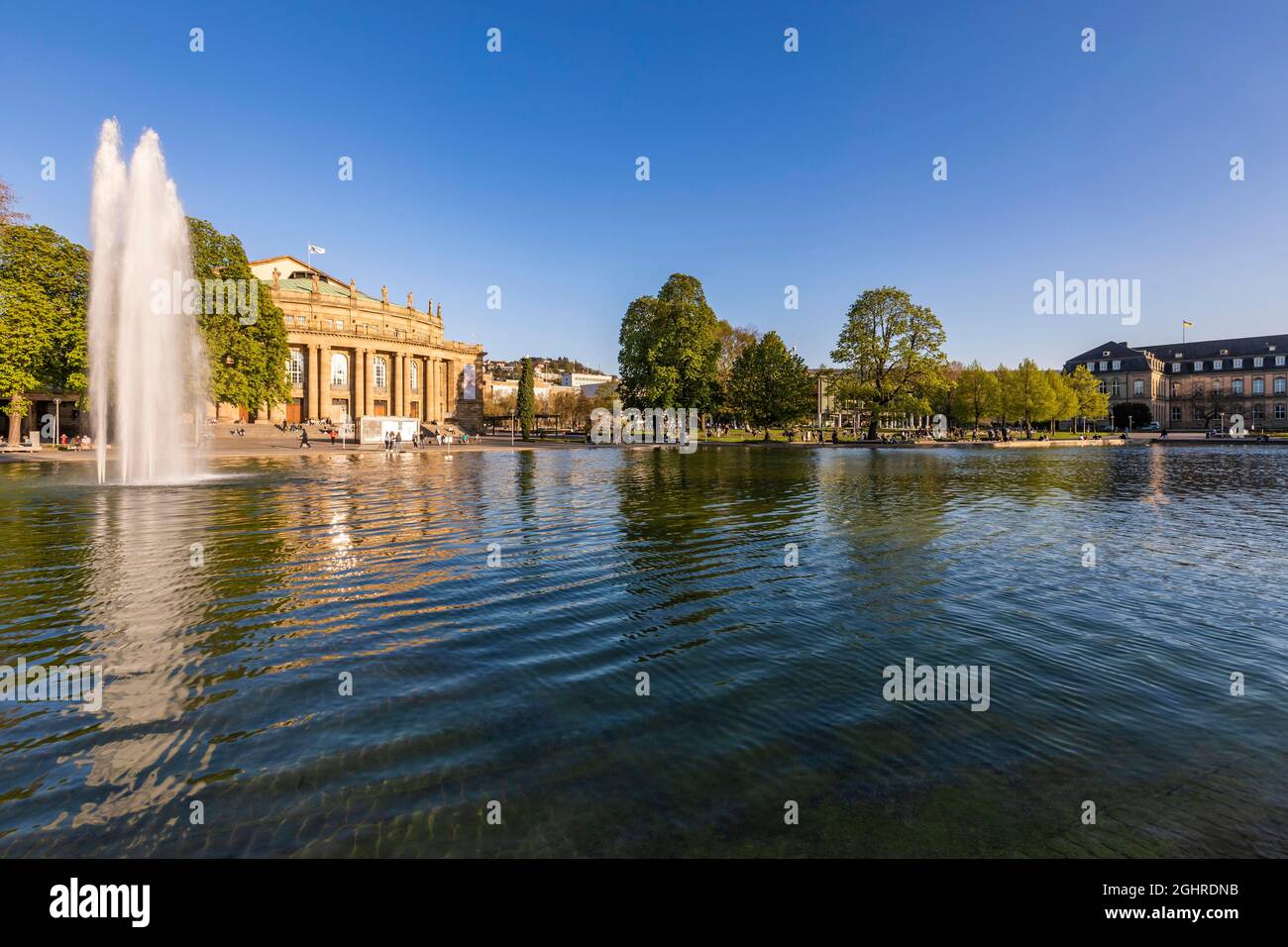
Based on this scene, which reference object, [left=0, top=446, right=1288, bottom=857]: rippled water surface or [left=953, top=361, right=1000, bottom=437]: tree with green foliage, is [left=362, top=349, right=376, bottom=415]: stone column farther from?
[left=953, top=361, right=1000, bottom=437]: tree with green foliage

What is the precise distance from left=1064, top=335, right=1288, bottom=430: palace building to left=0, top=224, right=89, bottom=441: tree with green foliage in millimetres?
155948

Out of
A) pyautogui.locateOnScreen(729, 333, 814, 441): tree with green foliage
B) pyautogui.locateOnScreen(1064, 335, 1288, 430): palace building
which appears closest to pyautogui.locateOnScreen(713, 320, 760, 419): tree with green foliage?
pyautogui.locateOnScreen(729, 333, 814, 441): tree with green foliage

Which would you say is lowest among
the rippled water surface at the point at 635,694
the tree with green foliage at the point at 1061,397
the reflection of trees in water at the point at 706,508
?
the rippled water surface at the point at 635,694

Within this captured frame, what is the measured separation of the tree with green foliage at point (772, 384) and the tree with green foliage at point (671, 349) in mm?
5409

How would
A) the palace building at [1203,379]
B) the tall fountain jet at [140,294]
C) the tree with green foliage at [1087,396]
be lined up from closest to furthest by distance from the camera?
the tall fountain jet at [140,294] < the tree with green foliage at [1087,396] < the palace building at [1203,379]

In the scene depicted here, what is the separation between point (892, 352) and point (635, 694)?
253 feet

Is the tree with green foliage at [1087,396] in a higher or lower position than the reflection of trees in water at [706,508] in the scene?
higher

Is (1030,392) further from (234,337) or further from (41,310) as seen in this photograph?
(41,310)

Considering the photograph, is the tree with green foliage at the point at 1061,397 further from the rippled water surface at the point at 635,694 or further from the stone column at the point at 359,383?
the stone column at the point at 359,383

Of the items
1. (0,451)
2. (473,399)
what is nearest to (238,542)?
(0,451)

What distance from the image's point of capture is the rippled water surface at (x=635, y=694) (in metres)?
4.96

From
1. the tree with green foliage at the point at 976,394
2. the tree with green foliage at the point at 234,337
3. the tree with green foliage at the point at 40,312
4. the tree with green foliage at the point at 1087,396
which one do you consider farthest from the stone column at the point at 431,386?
the tree with green foliage at the point at 1087,396

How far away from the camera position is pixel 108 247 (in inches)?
1159

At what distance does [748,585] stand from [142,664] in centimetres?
934
